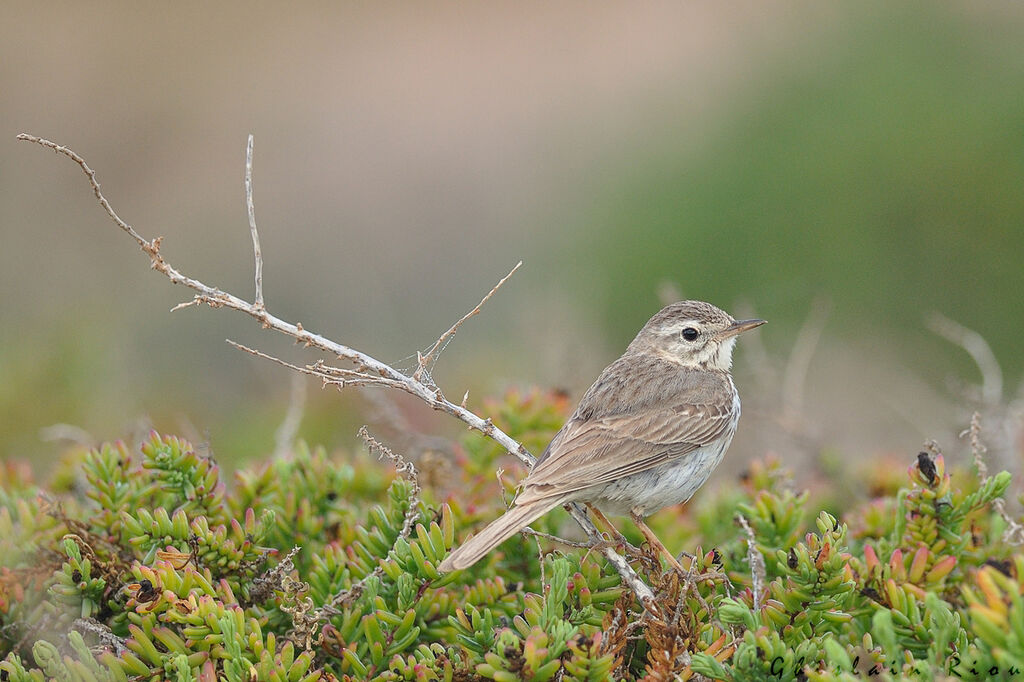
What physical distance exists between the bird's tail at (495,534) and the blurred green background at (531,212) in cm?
137

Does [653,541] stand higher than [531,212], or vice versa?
[531,212]

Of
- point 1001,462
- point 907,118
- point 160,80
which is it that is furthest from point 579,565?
point 160,80

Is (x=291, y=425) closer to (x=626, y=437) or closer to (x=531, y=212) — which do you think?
(x=626, y=437)

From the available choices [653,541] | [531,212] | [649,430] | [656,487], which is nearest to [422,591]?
[653,541]

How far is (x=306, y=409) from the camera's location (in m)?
7.91

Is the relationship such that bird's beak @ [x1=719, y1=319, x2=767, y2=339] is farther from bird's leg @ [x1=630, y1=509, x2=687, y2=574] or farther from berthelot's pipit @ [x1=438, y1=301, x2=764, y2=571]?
bird's leg @ [x1=630, y1=509, x2=687, y2=574]

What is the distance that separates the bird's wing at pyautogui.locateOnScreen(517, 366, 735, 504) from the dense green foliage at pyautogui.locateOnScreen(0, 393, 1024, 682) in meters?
0.29

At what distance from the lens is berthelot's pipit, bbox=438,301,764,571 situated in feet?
13.6

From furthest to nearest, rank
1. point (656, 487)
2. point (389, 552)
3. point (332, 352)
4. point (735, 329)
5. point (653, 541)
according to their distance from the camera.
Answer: point (735, 329)
point (656, 487)
point (653, 541)
point (389, 552)
point (332, 352)

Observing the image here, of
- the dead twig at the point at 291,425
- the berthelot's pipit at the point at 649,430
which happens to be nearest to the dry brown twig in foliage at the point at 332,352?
the berthelot's pipit at the point at 649,430

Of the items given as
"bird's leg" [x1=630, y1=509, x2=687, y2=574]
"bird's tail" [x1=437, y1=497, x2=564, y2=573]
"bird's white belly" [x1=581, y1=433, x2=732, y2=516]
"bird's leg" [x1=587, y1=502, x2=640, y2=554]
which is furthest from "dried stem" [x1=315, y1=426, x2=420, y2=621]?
"bird's white belly" [x1=581, y1=433, x2=732, y2=516]

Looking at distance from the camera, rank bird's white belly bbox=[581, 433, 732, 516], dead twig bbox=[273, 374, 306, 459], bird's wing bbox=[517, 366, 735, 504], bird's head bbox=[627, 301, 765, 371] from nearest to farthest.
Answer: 1. bird's wing bbox=[517, 366, 735, 504]
2. bird's white belly bbox=[581, 433, 732, 516]
3. dead twig bbox=[273, 374, 306, 459]
4. bird's head bbox=[627, 301, 765, 371]

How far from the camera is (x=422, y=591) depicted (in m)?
3.50

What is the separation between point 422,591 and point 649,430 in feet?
5.52
